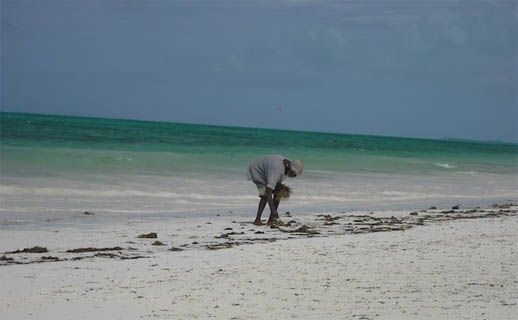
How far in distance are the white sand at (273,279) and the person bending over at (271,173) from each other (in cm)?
122

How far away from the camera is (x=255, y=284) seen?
6441 mm

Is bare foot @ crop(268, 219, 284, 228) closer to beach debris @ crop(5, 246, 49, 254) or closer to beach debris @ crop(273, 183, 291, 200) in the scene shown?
beach debris @ crop(273, 183, 291, 200)

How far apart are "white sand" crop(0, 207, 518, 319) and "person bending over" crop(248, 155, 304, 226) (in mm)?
1216

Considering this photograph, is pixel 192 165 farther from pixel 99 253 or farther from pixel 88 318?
pixel 88 318

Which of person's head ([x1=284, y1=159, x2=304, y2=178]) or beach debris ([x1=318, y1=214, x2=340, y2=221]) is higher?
person's head ([x1=284, y1=159, x2=304, y2=178])

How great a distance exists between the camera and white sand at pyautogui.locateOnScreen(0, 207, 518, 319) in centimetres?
551

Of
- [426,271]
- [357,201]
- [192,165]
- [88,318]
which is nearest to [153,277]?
[88,318]

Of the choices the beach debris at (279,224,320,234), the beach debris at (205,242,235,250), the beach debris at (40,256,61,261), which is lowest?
the beach debris at (40,256,61,261)

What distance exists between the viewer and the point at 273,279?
21.9 feet

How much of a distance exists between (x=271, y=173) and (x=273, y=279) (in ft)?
14.7

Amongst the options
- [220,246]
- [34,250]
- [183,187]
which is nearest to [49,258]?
[34,250]

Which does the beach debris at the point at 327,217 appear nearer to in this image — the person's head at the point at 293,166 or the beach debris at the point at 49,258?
the person's head at the point at 293,166

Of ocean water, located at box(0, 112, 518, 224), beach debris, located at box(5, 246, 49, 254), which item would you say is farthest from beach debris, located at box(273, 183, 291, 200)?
beach debris, located at box(5, 246, 49, 254)

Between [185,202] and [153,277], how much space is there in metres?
7.72
